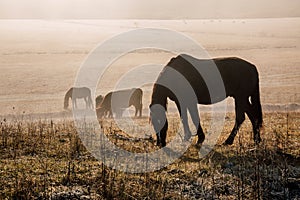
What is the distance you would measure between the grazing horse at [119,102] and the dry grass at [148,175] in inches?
658

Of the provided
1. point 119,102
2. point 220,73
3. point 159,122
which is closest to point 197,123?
point 159,122

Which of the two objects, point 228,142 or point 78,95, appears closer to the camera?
point 228,142

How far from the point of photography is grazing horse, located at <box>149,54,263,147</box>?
11305 mm

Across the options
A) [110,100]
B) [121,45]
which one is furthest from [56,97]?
[121,45]

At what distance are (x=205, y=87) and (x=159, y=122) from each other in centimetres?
167

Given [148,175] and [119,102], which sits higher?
[119,102]

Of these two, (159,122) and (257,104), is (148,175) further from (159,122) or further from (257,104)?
(257,104)

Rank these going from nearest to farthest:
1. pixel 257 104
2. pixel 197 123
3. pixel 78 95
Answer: pixel 197 123, pixel 257 104, pixel 78 95

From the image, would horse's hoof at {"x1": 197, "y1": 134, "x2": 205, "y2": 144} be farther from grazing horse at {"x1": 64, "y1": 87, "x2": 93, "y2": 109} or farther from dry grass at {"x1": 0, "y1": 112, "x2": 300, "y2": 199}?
grazing horse at {"x1": 64, "y1": 87, "x2": 93, "y2": 109}

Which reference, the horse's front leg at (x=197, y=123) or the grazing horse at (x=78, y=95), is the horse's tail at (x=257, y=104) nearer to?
the horse's front leg at (x=197, y=123)

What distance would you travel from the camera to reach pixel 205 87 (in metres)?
11.7

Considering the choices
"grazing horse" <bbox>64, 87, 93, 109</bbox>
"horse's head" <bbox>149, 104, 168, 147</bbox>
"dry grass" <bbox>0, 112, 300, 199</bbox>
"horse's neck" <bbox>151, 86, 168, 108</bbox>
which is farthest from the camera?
"grazing horse" <bbox>64, 87, 93, 109</bbox>

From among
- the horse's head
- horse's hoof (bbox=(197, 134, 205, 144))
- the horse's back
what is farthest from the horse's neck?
horse's hoof (bbox=(197, 134, 205, 144))

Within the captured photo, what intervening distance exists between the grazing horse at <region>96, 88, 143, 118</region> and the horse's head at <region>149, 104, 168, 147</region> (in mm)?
15826
